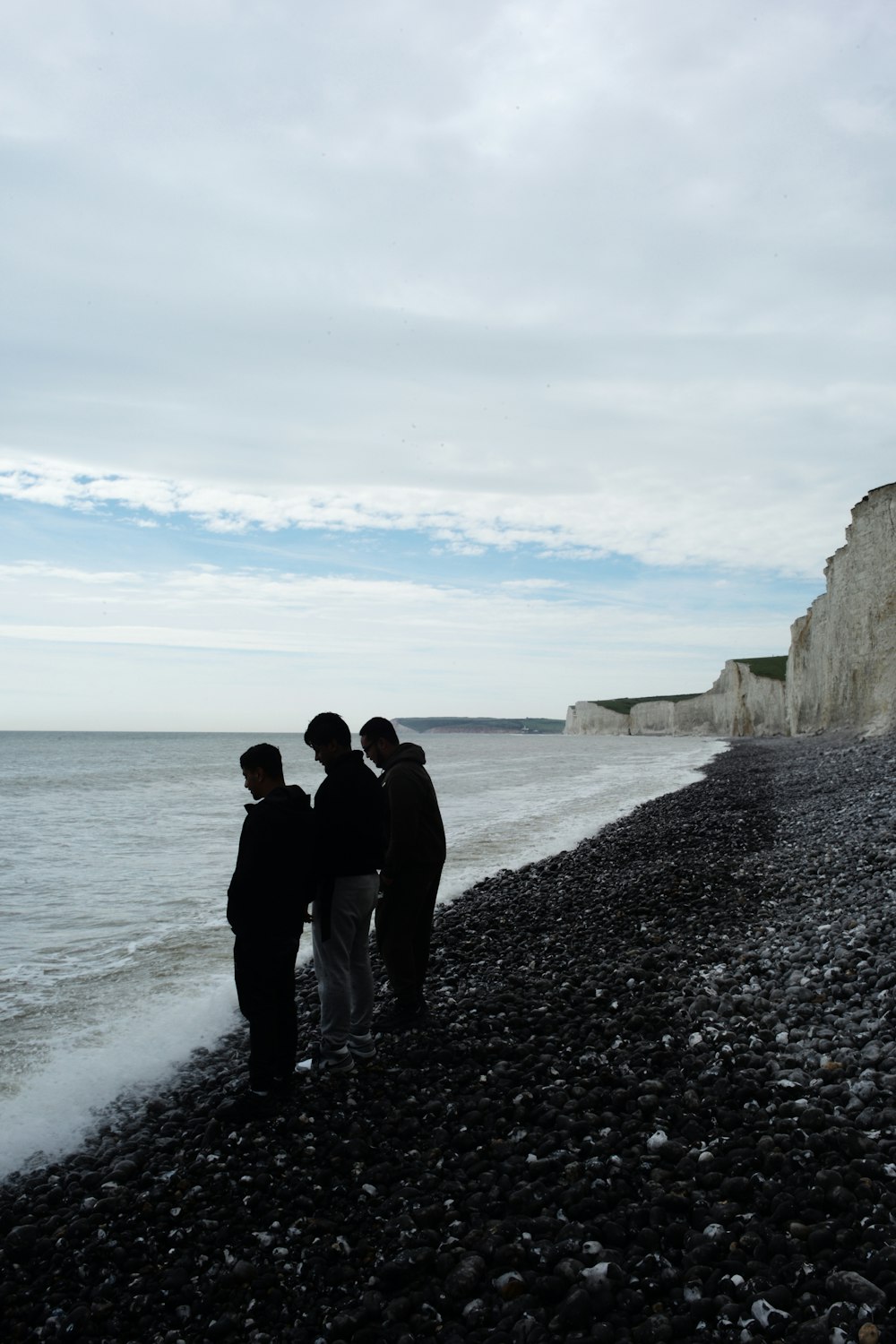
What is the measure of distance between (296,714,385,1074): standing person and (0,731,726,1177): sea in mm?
1811

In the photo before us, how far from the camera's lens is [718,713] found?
116500 millimetres

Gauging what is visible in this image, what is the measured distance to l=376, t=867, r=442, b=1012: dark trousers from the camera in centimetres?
718

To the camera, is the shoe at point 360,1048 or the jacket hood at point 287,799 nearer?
the jacket hood at point 287,799

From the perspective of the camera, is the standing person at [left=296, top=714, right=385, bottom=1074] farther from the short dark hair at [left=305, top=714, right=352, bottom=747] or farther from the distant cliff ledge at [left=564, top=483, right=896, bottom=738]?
the distant cliff ledge at [left=564, top=483, right=896, bottom=738]

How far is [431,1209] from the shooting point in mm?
4457

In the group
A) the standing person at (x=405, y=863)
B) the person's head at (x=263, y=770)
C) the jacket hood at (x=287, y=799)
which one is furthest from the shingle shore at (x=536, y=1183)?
the person's head at (x=263, y=770)

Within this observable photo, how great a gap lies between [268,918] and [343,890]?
0.68m

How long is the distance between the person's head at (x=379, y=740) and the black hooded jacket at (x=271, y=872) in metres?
1.33

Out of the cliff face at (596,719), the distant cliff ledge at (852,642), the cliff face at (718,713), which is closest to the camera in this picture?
the distant cliff ledge at (852,642)

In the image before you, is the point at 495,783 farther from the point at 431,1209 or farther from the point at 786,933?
the point at 431,1209

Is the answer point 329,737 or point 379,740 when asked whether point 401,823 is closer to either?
point 379,740

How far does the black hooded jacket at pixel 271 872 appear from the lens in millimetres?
5820

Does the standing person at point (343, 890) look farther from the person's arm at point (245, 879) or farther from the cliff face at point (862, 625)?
the cliff face at point (862, 625)

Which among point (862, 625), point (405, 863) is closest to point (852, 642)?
point (862, 625)
